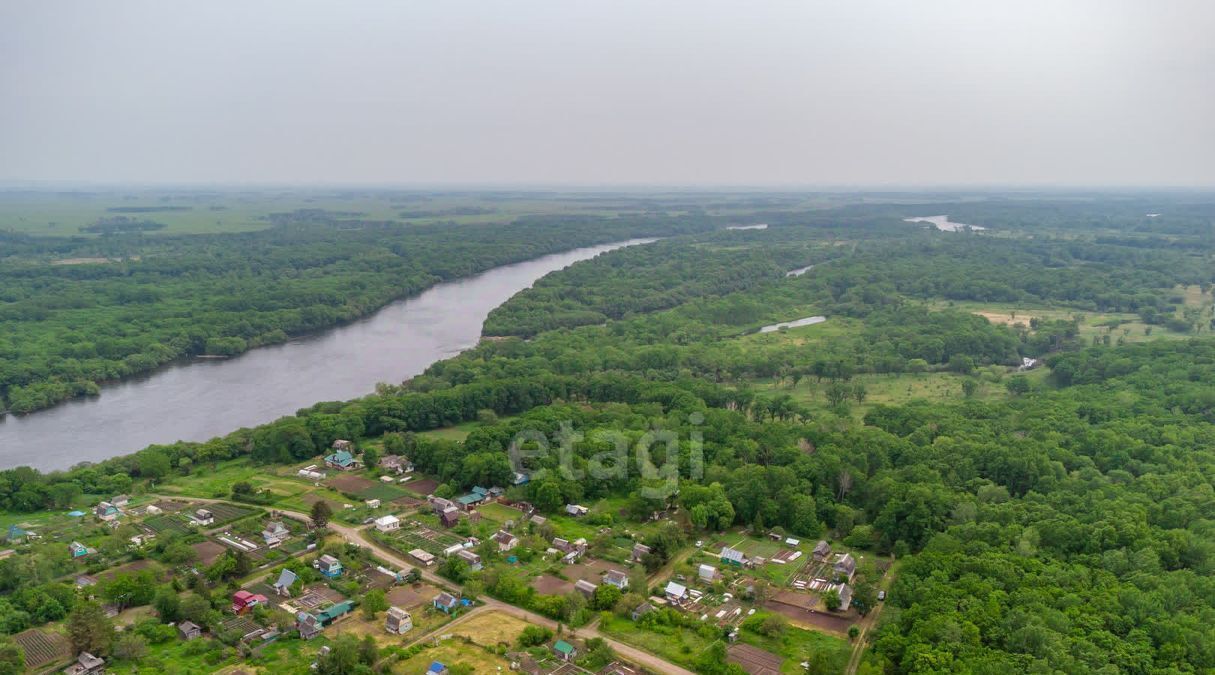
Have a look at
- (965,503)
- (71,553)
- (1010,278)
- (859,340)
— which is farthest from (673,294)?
(71,553)

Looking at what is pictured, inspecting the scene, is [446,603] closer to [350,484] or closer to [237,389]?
[350,484]

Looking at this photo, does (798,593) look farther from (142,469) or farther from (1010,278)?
(1010,278)

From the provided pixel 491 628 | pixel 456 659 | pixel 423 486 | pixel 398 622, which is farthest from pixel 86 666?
pixel 423 486

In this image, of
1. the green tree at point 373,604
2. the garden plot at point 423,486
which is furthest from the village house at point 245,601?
the garden plot at point 423,486

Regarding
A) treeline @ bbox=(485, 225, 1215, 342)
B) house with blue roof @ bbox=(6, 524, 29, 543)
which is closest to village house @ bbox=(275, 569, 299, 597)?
house with blue roof @ bbox=(6, 524, 29, 543)

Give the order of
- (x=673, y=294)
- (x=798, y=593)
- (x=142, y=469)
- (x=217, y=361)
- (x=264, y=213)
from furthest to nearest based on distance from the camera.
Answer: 1. (x=264, y=213)
2. (x=673, y=294)
3. (x=217, y=361)
4. (x=142, y=469)
5. (x=798, y=593)

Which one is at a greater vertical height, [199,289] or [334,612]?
[199,289]

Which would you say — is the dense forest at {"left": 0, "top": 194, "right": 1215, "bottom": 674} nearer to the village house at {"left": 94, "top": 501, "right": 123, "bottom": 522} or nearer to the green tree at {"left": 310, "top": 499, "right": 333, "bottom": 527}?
the village house at {"left": 94, "top": 501, "right": 123, "bottom": 522}
